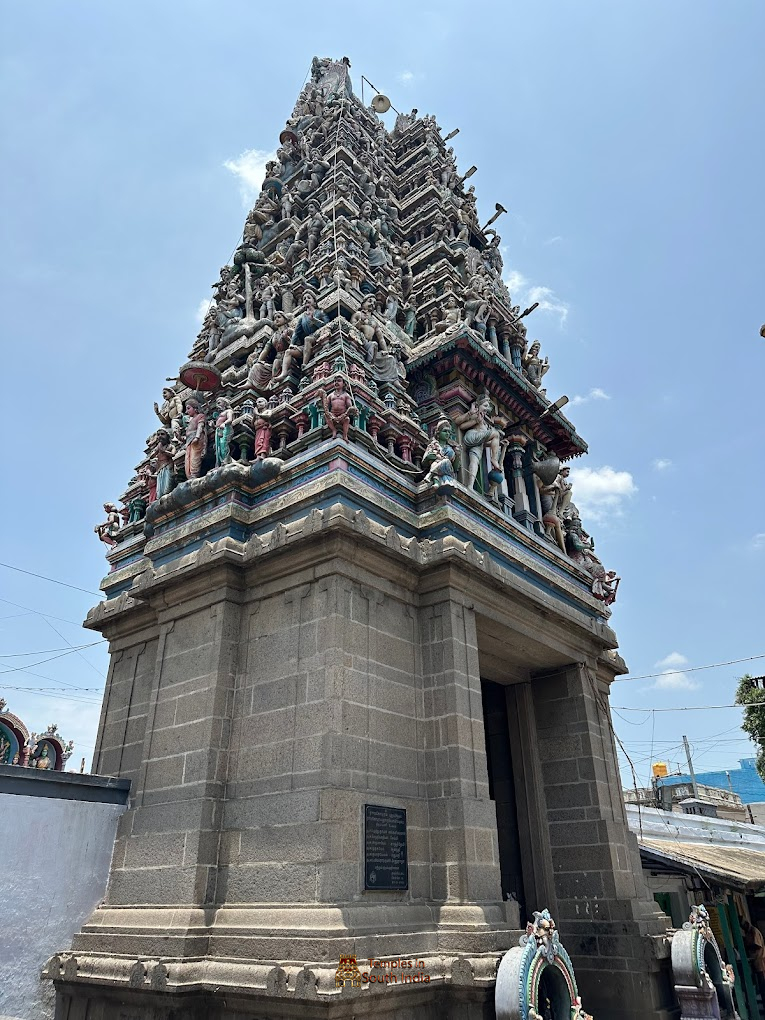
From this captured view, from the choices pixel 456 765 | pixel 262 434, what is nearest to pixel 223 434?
pixel 262 434

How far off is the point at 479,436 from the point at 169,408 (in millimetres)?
8571

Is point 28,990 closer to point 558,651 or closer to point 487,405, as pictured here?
point 558,651

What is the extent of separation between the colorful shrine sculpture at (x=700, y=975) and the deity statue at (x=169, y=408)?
16.1 metres

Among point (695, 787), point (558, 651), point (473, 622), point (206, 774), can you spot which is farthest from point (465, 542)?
point (695, 787)

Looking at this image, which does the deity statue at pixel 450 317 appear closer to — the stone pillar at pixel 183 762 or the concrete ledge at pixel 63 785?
the stone pillar at pixel 183 762

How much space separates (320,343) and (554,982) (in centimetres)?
1291

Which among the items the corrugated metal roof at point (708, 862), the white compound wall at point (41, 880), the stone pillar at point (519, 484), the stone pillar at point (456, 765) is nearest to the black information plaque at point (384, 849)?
the stone pillar at point (456, 765)

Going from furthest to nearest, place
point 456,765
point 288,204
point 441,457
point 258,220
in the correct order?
point 258,220, point 288,204, point 441,457, point 456,765

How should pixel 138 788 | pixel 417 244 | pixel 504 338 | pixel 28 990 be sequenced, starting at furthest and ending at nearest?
1. pixel 417 244
2. pixel 504 338
3. pixel 138 788
4. pixel 28 990

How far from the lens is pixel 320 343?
54.6ft

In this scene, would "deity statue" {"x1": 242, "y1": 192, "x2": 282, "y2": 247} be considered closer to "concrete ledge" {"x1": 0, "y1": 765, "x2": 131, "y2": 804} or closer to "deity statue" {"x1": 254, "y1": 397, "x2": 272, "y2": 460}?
"deity statue" {"x1": 254, "y1": 397, "x2": 272, "y2": 460}

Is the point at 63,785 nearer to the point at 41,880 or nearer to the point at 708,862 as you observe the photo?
the point at 41,880

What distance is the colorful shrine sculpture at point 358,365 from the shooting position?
14.9m

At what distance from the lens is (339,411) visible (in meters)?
13.6
